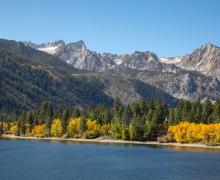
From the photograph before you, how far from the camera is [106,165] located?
421 feet

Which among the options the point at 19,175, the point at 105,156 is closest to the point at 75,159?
the point at 105,156

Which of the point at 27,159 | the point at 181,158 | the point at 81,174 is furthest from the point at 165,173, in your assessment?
the point at 27,159

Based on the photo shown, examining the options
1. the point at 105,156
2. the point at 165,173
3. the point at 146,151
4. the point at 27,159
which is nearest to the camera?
the point at 165,173

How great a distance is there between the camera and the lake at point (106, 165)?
10888 cm

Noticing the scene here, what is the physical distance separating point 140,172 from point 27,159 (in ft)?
128

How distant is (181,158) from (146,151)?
2565 cm

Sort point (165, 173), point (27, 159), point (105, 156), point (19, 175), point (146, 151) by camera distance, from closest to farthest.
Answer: point (19, 175) < point (165, 173) < point (27, 159) < point (105, 156) < point (146, 151)

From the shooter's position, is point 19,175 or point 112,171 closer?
point 19,175

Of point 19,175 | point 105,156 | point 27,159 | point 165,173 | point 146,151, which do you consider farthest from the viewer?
point 146,151

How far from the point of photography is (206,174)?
11294cm

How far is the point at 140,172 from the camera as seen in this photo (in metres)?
116

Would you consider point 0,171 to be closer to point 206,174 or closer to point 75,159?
point 75,159

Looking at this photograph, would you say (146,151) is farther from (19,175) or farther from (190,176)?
(19,175)

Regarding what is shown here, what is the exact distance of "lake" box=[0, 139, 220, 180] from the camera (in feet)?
357
